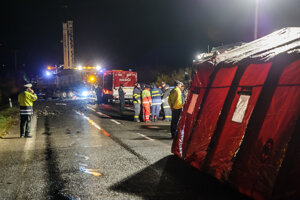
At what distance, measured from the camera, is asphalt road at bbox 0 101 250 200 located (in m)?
4.78

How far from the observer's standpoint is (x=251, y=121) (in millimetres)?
A: 4637

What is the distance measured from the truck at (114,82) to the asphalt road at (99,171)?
16490 mm

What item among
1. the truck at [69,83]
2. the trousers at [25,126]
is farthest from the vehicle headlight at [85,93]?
the trousers at [25,126]

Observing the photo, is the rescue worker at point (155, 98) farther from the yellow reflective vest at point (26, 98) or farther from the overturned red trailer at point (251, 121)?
the overturned red trailer at point (251, 121)

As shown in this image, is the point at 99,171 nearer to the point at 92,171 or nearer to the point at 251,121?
the point at 92,171

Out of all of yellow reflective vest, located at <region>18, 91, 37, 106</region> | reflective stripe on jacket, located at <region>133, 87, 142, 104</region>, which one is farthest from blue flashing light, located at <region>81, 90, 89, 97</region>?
yellow reflective vest, located at <region>18, 91, 37, 106</region>

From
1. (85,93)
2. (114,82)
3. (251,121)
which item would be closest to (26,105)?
(251,121)

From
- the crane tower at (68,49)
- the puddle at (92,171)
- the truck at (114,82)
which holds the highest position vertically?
the crane tower at (68,49)

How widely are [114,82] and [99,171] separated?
2104 centimetres

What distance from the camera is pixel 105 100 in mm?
28359

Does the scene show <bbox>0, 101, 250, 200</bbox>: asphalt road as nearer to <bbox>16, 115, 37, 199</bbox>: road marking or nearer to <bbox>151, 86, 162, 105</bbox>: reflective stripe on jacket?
<bbox>16, 115, 37, 199</bbox>: road marking

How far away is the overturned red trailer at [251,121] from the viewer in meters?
3.83

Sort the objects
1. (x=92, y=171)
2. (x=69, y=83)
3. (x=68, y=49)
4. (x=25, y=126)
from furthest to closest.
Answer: (x=68, y=49), (x=69, y=83), (x=25, y=126), (x=92, y=171)

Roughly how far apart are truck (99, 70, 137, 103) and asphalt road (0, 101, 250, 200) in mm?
16490
